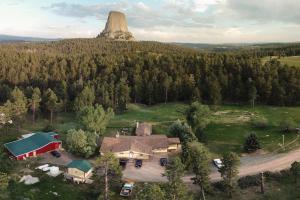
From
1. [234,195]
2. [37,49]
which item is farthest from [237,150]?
[37,49]

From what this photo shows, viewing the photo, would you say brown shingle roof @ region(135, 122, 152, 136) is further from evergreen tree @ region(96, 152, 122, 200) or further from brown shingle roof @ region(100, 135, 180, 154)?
evergreen tree @ region(96, 152, 122, 200)

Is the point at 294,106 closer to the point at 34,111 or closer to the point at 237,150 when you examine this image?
the point at 237,150

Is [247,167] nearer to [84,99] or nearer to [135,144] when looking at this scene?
[135,144]

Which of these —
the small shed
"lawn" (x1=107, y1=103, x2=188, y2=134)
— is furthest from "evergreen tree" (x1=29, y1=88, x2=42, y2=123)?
the small shed

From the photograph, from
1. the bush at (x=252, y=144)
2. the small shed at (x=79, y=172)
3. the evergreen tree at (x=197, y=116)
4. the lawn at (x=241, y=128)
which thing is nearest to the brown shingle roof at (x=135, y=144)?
the evergreen tree at (x=197, y=116)

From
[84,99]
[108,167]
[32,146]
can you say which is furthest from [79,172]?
[84,99]

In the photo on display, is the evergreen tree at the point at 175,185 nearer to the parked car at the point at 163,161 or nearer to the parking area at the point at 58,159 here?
the parked car at the point at 163,161
